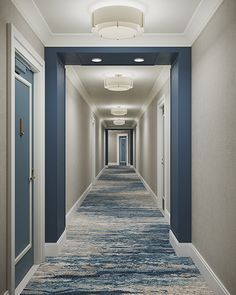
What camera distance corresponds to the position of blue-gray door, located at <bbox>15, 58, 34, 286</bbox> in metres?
2.82

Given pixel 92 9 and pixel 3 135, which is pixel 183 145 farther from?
pixel 3 135

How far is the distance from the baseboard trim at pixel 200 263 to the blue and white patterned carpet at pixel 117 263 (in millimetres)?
54

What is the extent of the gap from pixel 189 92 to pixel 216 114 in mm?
1014

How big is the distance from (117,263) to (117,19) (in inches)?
84.0

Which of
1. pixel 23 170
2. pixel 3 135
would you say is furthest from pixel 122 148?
pixel 3 135

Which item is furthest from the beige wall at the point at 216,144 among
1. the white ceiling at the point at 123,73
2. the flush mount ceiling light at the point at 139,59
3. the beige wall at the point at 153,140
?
the white ceiling at the point at 123,73

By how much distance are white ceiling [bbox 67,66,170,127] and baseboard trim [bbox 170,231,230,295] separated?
2.44 m

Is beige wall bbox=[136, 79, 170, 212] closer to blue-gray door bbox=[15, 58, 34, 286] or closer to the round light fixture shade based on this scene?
the round light fixture shade

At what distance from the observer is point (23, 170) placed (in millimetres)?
3020

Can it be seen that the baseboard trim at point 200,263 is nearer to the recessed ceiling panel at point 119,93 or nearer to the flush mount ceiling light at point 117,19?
the flush mount ceiling light at point 117,19

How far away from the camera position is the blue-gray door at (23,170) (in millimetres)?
2822

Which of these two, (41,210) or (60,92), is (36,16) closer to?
(60,92)

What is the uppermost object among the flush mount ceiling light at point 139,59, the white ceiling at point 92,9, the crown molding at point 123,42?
the white ceiling at point 92,9

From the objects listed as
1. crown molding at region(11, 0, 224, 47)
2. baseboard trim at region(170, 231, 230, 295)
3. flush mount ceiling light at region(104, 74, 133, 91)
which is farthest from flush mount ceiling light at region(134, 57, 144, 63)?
baseboard trim at region(170, 231, 230, 295)
